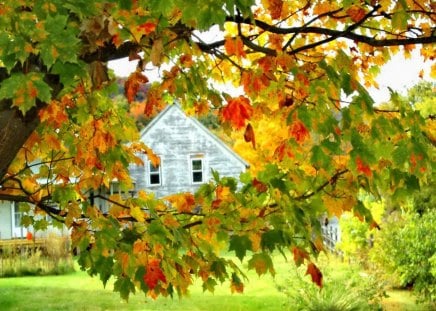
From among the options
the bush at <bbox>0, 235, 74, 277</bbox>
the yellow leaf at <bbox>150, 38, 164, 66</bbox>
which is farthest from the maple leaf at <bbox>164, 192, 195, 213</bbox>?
the bush at <bbox>0, 235, 74, 277</bbox>

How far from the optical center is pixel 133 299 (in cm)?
1695

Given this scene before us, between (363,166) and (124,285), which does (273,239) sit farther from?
(124,285)

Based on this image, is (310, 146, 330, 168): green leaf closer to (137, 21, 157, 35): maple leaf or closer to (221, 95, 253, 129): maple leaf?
(221, 95, 253, 129): maple leaf

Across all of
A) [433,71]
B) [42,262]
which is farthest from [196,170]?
[433,71]

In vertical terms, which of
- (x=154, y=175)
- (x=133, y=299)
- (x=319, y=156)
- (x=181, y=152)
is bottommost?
(x=133, y=299)

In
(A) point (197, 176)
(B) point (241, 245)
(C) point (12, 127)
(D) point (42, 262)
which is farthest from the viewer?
(A) point (197, 176)

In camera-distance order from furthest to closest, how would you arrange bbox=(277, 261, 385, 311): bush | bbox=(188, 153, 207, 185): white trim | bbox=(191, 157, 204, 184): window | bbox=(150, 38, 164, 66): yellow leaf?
bbox=(191, 157, 204, 184): window < bbox=(188, 153, 207, 185): white trim < bbox=(277, 261, 385, 311): bush < bbox=(150, 38, 164, 66): yellow leaf

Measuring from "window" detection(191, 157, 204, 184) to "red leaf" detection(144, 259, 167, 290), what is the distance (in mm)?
31557

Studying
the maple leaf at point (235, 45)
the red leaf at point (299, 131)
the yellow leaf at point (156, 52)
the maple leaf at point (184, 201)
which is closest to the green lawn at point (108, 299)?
the maple leaf at point (184, 201)

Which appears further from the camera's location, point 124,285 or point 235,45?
point 124,285

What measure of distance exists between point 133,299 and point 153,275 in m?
12.8

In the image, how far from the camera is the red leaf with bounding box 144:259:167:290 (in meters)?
4.52

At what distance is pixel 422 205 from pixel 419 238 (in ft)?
10.4

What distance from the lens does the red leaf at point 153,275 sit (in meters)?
4.52
